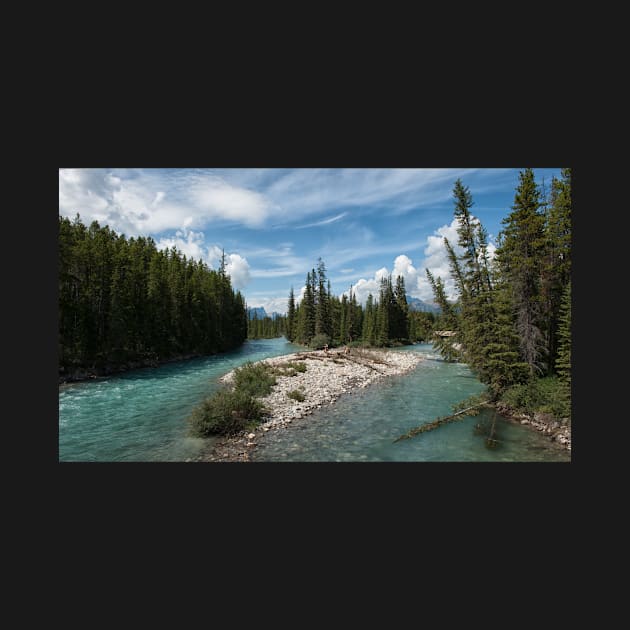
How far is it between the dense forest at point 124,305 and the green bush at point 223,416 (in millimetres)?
11399

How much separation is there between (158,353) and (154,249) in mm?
15333

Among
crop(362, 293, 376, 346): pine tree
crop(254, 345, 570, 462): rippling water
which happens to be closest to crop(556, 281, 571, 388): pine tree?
crop(254, 345, 570, 462): rippling water

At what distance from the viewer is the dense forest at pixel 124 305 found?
17875 mm

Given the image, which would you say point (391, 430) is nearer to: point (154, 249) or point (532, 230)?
point (532, 230)

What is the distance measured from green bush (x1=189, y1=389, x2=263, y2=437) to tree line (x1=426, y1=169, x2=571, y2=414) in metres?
8.51

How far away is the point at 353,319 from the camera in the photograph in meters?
49.2

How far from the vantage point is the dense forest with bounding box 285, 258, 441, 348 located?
42.2m

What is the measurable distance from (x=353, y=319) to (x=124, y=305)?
113 feet

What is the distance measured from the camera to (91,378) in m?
Answer: 17.7

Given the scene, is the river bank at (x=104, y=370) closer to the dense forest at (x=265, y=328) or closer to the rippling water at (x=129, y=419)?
the rippling water at (x=129, y=419)

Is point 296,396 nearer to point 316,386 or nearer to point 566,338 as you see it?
point 316,386

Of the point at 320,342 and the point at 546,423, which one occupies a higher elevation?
the point at 320,342

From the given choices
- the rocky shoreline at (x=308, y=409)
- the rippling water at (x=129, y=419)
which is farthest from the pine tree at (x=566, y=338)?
the rippling water at (x=129, y=419)

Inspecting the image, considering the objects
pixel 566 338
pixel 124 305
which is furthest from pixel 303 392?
pixel 124 305
